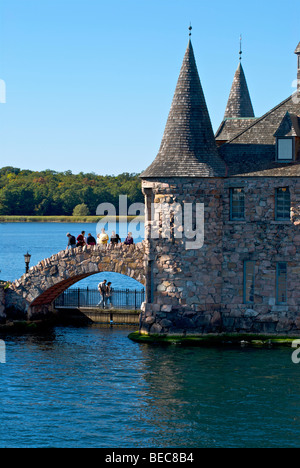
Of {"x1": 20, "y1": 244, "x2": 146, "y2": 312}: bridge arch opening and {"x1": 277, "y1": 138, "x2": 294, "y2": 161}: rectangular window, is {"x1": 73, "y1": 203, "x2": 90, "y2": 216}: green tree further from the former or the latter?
{"x1": 277, "y1": 138, "x2": 294, "y2": 161}: rectangular window

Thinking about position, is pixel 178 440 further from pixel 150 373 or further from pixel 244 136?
pixel 244 136

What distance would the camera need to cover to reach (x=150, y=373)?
35031mm

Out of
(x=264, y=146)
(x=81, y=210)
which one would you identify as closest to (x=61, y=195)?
(x=81, y=210)

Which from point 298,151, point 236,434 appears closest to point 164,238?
point 298,151

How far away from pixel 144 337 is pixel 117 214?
132 metres

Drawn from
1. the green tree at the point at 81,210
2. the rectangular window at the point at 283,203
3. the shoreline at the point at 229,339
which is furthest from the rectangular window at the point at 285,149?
the green tree at the point at 81,210

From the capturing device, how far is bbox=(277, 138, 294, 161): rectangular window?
39.3 m

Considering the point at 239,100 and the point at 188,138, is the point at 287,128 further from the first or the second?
the point at 239,100

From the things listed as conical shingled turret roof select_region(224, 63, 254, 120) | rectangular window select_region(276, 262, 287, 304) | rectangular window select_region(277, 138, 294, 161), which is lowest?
rectangular window select_region(276, 262, 287, 304)

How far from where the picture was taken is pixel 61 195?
515ft

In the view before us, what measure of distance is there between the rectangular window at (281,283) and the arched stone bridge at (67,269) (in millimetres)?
6278

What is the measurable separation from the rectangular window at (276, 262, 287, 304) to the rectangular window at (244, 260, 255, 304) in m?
1.11

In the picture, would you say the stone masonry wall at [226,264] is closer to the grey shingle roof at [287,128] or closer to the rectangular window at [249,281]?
the rectangular window at [249,281]

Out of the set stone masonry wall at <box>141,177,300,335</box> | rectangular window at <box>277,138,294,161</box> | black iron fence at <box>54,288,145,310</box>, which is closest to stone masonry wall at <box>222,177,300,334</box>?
stone masonry wall at <box>141,177,300,335</box>
